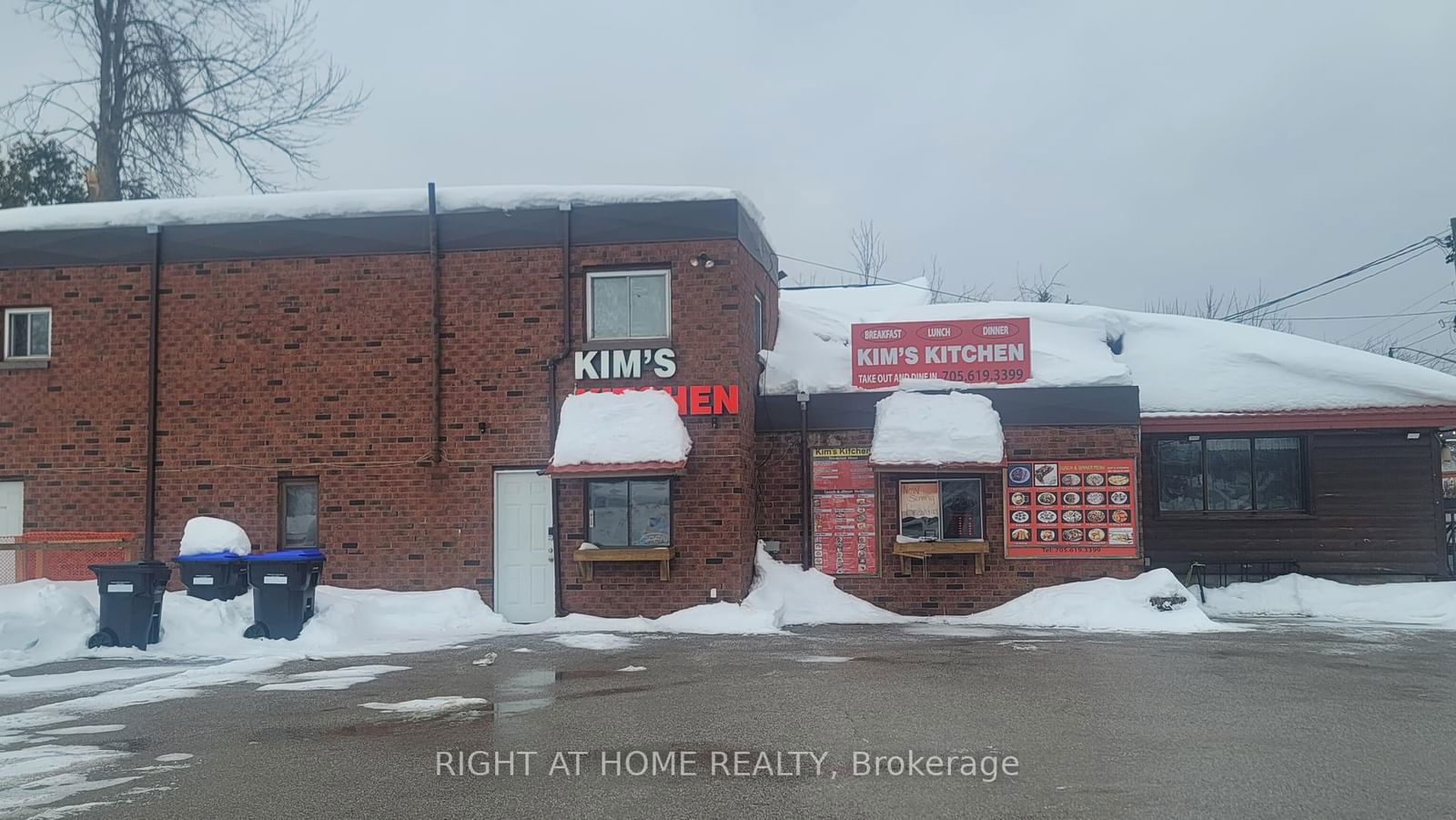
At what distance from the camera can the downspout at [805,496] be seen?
17.6 meters

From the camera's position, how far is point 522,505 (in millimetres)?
16484

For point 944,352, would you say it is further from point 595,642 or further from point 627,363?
point 595,642

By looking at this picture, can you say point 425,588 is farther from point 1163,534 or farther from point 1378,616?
point 1378,616

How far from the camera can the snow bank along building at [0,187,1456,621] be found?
16.3 meters

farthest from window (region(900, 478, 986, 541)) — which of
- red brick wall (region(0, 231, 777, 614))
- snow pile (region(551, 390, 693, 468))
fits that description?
snow pile (region(551, 390, 693, 468))

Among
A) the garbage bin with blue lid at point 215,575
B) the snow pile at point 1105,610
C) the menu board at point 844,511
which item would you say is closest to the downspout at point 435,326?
the garbage bin with blue lid at point 215,575

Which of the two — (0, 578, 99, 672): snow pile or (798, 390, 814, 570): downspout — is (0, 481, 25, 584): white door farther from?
(798, 390, 814, 570): downspout

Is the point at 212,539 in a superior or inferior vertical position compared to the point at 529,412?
inferior

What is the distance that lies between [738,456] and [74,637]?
822 cm

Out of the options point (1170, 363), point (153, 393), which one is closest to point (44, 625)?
point (153, 393)

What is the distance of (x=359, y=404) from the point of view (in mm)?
16656

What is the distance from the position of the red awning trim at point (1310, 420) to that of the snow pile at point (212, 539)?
1340 centimetres

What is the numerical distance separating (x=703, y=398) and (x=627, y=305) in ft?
5.76

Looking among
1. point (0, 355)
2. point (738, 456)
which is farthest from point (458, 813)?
point (0, 355)
